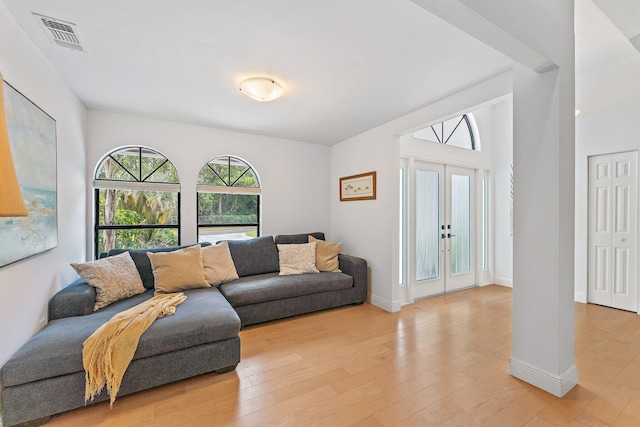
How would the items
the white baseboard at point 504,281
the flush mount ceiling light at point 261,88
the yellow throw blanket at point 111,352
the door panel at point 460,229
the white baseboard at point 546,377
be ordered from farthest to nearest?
the white baseboard at point 504,281
the door panel at point 460,229
the flush mount ceiling light at point 261,88
the white baseboard at point 546,377
the yellow throw blanket at point 111,352

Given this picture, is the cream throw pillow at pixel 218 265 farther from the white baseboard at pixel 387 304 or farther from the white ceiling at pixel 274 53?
the white baseboard at pixel 387 304

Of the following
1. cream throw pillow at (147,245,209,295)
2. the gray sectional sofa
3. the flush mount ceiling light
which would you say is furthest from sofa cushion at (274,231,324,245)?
the flush mount ceiling light

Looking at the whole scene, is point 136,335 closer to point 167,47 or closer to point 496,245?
point 167,47

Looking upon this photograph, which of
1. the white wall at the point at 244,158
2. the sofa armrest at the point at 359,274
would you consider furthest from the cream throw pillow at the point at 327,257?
the white wall at the point at 244,158

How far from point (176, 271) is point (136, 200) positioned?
1.33 metres

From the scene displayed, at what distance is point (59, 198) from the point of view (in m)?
2.38

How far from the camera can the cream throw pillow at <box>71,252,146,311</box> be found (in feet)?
7.86

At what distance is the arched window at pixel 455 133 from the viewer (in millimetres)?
4076

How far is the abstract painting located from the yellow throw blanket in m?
0.70

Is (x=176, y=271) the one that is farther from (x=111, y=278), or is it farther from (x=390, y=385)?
(x=390, y=385)

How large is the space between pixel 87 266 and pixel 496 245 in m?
5.70

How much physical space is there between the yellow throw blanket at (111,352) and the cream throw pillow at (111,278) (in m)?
0.61

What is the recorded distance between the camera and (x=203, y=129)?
12.5 ft

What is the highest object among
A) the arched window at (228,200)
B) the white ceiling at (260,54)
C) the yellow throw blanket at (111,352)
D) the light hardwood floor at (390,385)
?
the white ceiling at (260,54)
